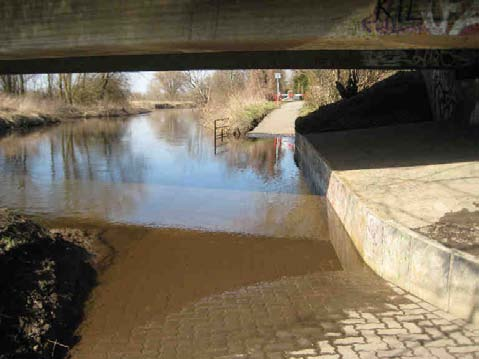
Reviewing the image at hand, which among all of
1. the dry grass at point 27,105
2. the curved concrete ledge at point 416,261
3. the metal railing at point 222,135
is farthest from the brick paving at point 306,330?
the dry grass at point 27,105

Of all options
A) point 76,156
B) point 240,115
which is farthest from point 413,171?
point 240,115

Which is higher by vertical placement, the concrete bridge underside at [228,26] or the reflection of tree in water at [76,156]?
the concrete bridge underside at [228,26]

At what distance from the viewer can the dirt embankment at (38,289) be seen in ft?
14.8

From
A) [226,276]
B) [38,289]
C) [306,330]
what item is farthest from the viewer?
[226,276]

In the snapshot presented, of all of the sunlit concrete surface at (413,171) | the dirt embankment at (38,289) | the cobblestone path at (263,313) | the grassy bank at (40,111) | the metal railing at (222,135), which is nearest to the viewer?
the cobblestone path at (263,313)

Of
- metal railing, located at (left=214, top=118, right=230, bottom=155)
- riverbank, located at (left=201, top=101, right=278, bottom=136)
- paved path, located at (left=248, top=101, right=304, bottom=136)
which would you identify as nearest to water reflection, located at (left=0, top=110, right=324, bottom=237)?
metal railing, located at (left=214, top=118, right=230, bottom=155)

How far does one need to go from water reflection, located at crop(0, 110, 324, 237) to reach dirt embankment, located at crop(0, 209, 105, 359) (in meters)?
3.34

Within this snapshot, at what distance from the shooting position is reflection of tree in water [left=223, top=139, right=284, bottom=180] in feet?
55.3

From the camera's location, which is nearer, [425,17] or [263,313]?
[263,313]

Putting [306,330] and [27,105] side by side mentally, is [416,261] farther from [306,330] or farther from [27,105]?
[27,105]

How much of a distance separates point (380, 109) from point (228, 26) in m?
11.4

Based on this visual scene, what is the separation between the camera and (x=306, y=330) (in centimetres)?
471

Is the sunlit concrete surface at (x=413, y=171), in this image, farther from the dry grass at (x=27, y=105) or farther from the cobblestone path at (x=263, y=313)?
the dry grass at (x=27, y=105)

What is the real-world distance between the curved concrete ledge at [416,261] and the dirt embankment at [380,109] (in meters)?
9.05
